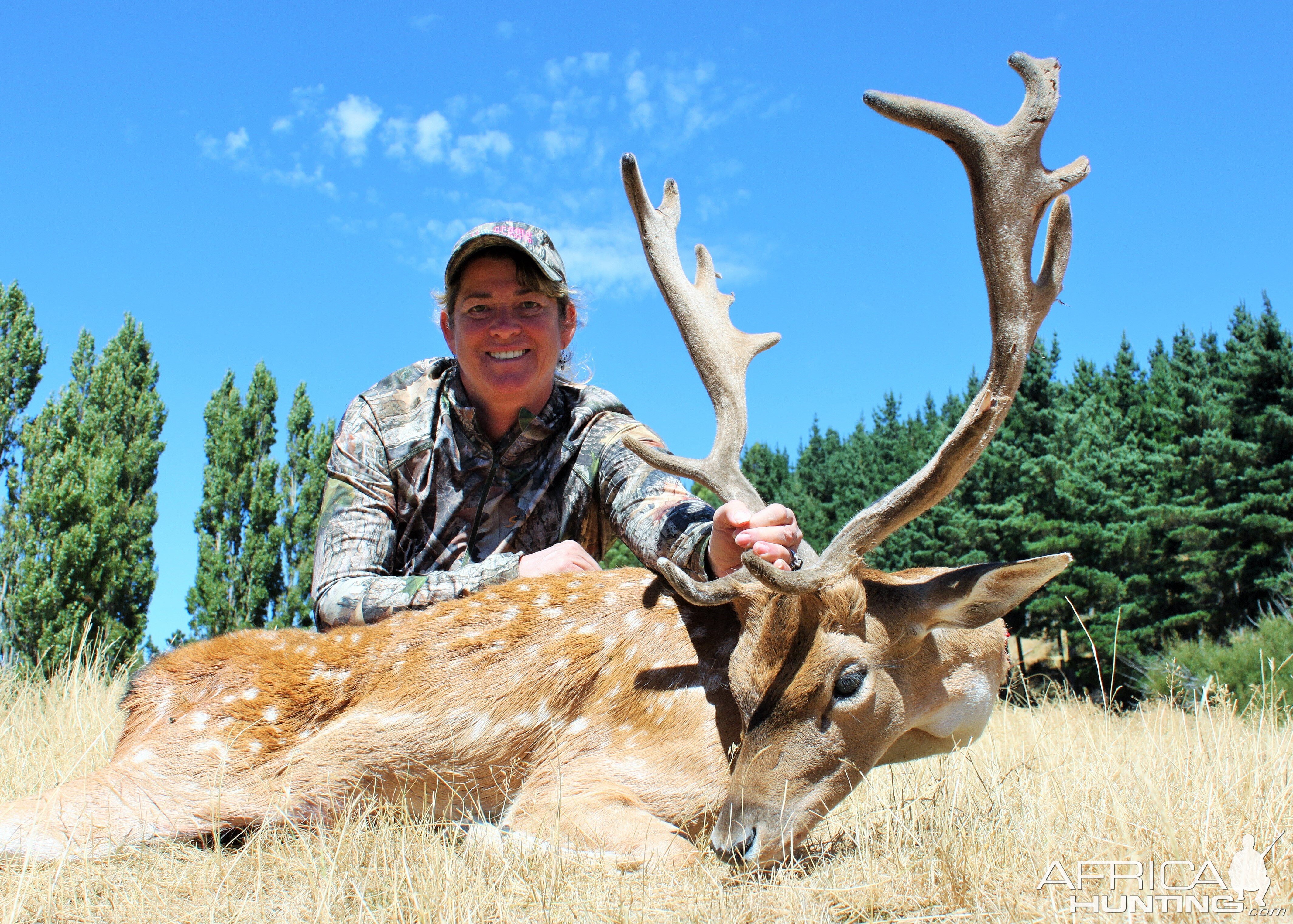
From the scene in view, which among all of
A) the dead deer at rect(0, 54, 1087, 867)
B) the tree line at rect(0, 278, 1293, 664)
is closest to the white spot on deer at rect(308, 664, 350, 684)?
the dead deer at rect(0, 54, 1087, 867)

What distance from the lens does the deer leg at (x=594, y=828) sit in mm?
2637

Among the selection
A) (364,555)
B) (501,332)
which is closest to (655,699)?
(364,555)

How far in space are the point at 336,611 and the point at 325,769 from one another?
3.32ft

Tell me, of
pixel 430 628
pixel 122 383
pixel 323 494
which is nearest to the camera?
pixel 430 628

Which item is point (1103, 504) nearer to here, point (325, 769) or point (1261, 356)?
point (1261, 356)

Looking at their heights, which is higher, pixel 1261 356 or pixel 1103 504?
pixel 1261 356

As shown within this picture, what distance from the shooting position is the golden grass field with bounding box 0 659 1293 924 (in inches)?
88.5

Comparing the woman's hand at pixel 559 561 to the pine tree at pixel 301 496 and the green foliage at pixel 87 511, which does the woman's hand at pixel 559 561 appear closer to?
the green foliage at pixel 87 511

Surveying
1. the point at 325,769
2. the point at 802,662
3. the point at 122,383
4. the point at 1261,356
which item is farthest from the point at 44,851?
the point at 1261,356

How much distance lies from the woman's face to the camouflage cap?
9cm

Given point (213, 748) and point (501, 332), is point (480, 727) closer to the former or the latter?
point (213, 748)

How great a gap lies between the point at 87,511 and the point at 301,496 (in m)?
8.26

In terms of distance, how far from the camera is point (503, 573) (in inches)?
158

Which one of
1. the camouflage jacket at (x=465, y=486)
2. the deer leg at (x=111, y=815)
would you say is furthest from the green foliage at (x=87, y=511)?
the deer leg at (x=111, y=815)
